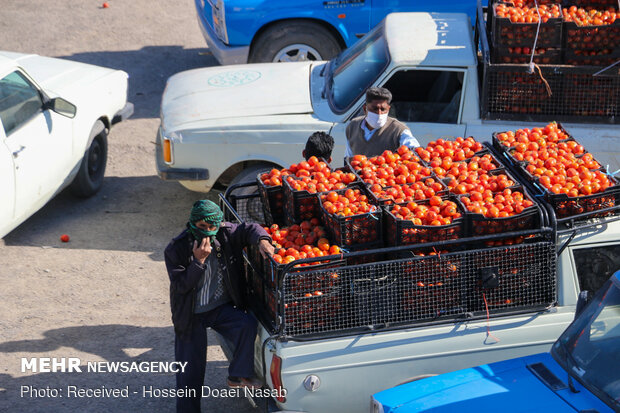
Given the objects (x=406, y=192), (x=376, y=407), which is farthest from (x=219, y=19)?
(x=376, y=407)

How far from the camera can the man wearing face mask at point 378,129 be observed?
7285 mm

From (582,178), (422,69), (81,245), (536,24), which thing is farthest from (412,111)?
(81,245)

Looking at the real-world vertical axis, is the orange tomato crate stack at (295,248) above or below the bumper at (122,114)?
above

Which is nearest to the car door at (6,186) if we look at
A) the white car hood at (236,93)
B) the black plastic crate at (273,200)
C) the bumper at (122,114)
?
the white car hood at (236,93)

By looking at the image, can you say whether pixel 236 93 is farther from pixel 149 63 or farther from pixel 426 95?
pixel 149 63

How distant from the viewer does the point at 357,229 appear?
5.59 meters

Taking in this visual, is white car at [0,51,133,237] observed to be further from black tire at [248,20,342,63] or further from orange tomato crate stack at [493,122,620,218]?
orange tomato crate stack at [493,122,620,218]

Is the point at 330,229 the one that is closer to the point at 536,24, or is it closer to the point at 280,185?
the point at 280,185

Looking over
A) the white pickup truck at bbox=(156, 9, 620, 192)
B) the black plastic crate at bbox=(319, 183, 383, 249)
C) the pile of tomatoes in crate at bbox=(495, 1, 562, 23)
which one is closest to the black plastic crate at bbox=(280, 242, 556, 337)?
the black plastic crate at bbox=(319, 183, 383, 249)

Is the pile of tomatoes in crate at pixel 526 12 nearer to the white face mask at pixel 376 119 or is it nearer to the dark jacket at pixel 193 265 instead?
the white face mask at pixel 376 119

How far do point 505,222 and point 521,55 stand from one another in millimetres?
2999

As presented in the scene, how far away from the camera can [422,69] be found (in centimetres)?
814

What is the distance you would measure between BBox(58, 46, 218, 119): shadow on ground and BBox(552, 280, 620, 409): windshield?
28.3 feet

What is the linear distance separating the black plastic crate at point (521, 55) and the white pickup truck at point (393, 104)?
16 cm
